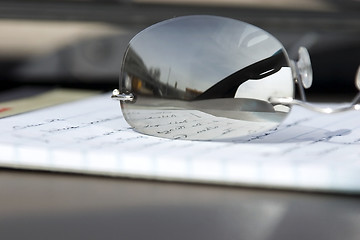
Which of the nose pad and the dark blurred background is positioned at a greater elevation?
the nose pad

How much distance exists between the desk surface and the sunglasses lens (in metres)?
0.11

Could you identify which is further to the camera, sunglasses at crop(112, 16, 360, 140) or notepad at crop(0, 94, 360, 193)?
sunglasses at crop(112, 16, 360, 140)

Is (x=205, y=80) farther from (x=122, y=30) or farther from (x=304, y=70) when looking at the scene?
(x=122, y=30)

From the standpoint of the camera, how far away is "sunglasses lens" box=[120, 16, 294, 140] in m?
0.50

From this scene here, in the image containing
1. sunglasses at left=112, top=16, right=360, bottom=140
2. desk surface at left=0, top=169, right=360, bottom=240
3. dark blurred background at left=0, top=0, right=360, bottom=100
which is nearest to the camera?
desk surface at left=0, top=169, right=360, bottom=240

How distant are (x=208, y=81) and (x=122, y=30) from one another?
37 centimetres

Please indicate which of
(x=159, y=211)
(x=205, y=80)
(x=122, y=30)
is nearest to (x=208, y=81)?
(x=205, y=80)

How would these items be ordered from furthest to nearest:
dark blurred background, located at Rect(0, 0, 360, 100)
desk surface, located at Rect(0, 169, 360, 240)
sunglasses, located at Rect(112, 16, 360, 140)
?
dark blurred background, located at Rect(0, 0, 360, 100)
sunglasses, located at Rect(112, 16, 360, 140)
desk surface, located at Rect(0, 169, 360, 240)

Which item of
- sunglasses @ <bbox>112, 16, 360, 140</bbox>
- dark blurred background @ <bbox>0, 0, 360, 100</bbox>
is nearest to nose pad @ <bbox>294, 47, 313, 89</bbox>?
sunglasses @ <bbox>112, 16, 360, 140</bbox>

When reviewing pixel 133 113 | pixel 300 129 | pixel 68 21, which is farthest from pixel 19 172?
pixel 68 21

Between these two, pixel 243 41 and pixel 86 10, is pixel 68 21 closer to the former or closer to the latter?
pixel 86 10

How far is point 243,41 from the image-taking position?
1.68ft

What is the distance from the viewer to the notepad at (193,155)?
390 mm

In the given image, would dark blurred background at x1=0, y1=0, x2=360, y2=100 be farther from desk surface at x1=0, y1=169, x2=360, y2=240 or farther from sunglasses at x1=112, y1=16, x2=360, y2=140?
desk surface at x1=0, y1=169, x2=360, y2=240
